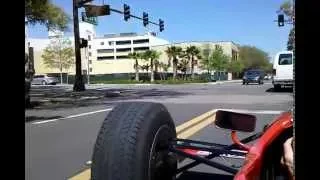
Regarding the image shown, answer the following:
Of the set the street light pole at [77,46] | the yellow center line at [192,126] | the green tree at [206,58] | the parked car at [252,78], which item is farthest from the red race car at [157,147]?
the green tree at [206,58]

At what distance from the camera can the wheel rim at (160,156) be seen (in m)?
3.02

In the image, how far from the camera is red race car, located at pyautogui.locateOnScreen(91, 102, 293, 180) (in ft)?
8.52

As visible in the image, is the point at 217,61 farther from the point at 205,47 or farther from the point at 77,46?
the point at 77,46

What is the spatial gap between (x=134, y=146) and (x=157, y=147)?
220 millimetres

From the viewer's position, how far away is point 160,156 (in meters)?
3.15

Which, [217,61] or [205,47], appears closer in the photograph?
[217,61]

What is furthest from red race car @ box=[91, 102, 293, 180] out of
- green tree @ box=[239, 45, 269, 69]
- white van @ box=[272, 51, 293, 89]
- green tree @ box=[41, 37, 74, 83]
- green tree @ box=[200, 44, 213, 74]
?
green tree @ box=[239, 45, 269, 69]

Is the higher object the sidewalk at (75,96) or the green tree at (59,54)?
the green tree at (59,54)


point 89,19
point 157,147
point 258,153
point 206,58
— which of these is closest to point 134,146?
point 157,147

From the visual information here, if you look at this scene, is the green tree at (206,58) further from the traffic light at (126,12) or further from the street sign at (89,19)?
the street sign at (89,19)

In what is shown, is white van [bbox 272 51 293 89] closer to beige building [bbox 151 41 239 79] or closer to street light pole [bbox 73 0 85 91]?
street light pole [bbox 73 0 85 91]
